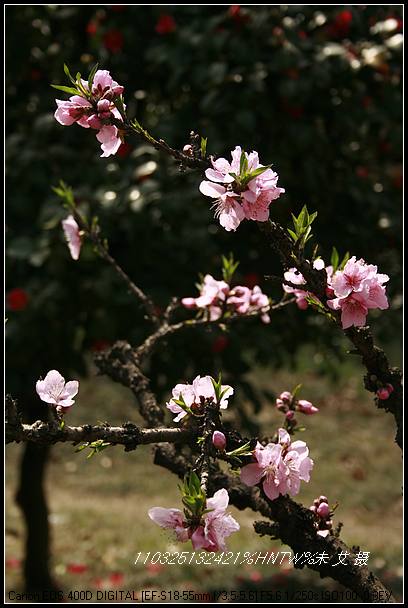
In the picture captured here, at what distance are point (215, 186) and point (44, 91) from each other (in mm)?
3001

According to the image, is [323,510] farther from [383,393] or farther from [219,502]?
[219,502]

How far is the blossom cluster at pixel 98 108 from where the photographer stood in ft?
5.14

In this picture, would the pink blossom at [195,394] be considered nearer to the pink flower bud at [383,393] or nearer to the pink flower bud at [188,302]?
the pink flower bud at [383,393]

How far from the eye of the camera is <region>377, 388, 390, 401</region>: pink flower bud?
183 centimetres

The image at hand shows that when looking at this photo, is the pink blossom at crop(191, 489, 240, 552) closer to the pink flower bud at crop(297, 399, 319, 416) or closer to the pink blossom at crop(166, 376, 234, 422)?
the pink blossom at crop(166, 376, 234, 422)

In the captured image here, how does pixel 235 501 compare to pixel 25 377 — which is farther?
pixel 25 377

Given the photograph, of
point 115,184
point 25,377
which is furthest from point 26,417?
point 115,184

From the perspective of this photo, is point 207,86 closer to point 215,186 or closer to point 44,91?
point 44,91

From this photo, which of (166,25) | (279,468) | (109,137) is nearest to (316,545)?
(279,468)

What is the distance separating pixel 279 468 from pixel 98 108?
788mm

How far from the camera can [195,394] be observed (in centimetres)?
157

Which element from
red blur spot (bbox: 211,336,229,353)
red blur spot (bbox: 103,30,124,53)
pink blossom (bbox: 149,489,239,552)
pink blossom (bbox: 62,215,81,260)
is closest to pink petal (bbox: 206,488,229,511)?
pink blossom (bbox: 149,489,239,552)

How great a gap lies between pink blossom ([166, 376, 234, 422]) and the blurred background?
1.85 m

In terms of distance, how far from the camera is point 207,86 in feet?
12.0
